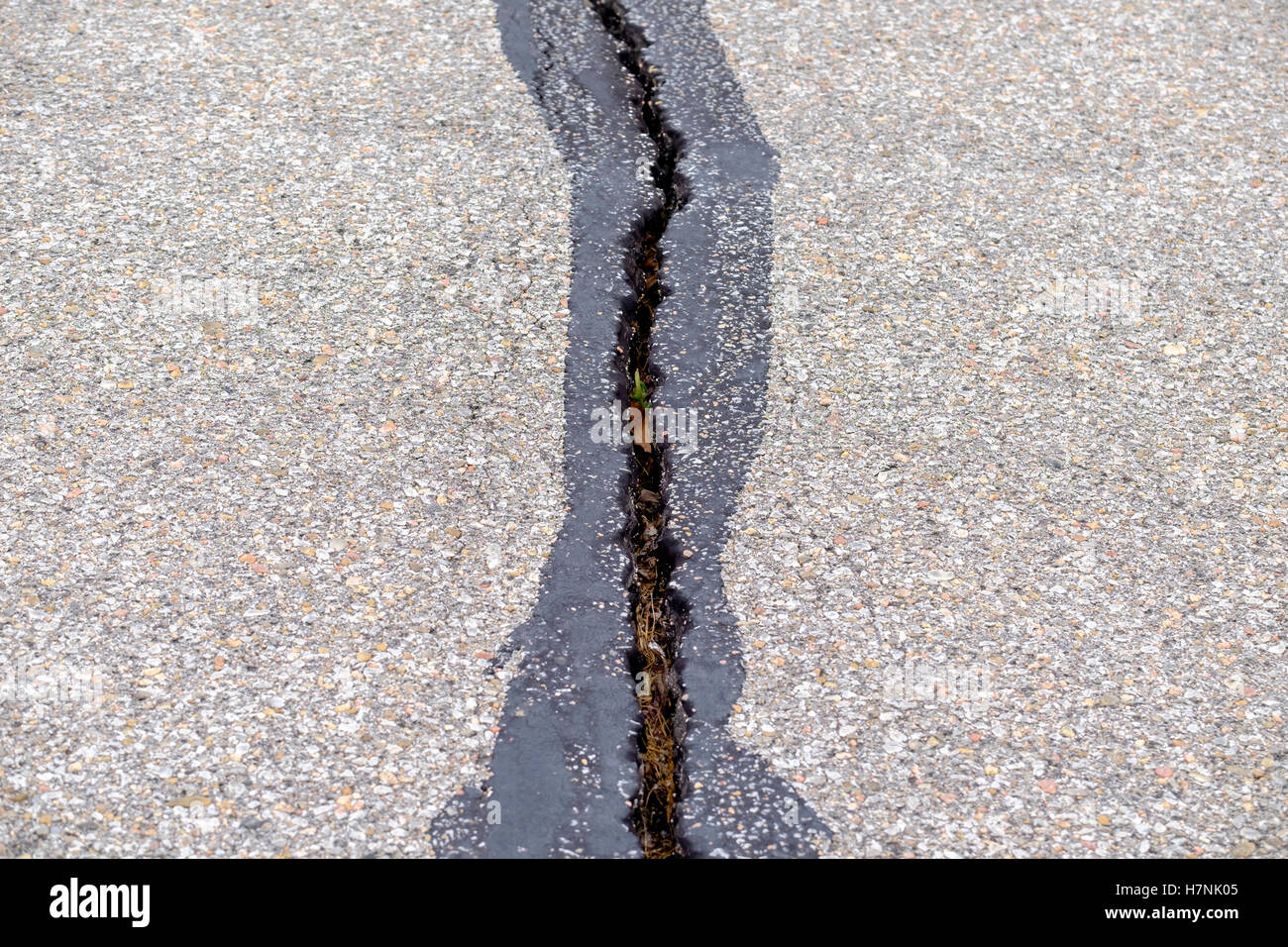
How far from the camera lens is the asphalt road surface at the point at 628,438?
2.02 meters

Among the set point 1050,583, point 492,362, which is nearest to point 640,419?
point 492,362

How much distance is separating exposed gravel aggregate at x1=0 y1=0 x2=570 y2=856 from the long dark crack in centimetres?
19

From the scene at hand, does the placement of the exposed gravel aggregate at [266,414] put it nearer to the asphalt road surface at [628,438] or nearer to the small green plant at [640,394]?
the asphalt road surface at [628,438]

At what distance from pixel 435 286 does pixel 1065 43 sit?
7.68 ft

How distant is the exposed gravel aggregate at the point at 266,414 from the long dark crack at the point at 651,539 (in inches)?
7.5

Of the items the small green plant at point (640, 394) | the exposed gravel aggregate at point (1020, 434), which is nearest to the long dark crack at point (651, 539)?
the small green plant at point (640, 394)

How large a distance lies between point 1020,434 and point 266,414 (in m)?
1.72

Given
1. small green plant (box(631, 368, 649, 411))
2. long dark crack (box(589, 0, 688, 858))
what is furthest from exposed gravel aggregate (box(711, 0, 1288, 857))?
small green plant (box(631, 368, 649, 411))

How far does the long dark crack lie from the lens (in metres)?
2.05

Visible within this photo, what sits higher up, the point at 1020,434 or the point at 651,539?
the point at 1020,434

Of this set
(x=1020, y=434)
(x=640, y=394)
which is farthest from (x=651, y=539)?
(x=1020, y=434)

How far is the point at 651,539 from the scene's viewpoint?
2463mm

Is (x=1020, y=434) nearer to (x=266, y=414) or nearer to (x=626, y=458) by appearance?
(x=626, y=458)

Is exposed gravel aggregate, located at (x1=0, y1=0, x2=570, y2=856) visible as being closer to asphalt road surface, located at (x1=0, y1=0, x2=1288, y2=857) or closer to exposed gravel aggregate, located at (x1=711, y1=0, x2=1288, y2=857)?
asphalt road surface, located at (x1=0, y1=0, x2=1288, y2=857)
